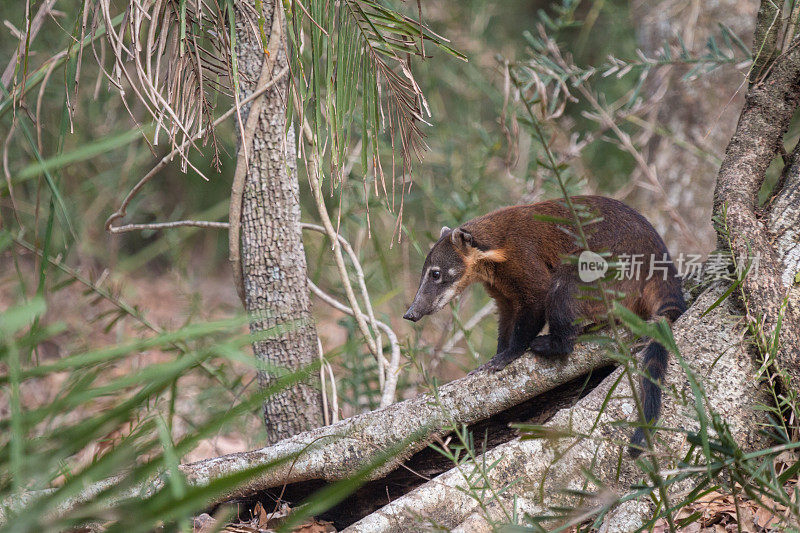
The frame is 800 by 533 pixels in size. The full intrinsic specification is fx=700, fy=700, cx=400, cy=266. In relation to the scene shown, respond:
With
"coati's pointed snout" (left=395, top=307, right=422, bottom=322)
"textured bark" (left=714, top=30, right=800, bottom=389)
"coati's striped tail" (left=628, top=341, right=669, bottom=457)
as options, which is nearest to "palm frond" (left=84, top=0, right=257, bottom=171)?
"coati's pointed snout" (left=395, top=307, right=422, bottom=322)

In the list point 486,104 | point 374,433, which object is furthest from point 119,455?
point 486,104

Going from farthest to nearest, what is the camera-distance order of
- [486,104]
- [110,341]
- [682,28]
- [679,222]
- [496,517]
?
1. [486,104]
2. [110,341]
3. [682,28]
4. [679,222]
5. [496,517]

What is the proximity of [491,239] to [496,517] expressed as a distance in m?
1.62

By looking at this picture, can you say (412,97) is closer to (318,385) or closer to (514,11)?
(318,385)

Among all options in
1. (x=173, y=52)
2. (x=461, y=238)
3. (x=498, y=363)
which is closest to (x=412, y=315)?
(x=461, y=238)

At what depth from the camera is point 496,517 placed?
233 centimetres

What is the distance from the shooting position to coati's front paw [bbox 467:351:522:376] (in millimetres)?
3043

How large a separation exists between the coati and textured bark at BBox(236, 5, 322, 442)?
0.68 meters

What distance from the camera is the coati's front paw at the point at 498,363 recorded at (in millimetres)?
3043

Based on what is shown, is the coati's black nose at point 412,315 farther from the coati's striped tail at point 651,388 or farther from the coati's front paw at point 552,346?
the coati's striped tail at point 651,388

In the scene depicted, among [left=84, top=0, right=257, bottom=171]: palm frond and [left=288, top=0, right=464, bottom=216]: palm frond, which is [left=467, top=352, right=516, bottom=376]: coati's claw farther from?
[left=84, top=0, right=257, bottom=171]: palm frond

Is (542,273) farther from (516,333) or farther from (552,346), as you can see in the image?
(552,346)

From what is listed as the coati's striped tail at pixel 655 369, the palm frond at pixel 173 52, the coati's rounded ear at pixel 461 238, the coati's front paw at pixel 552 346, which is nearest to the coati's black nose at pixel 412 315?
the coati's rounded ear at pixel 461 238

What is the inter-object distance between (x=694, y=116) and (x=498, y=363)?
11.1ft
